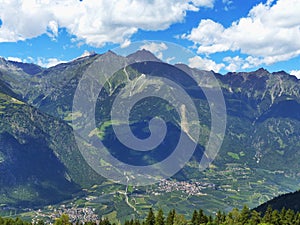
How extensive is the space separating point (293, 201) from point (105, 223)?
8373cm

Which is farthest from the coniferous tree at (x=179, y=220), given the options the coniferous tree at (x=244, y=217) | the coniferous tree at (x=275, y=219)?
the coniferous tree at (x=275, y=219)

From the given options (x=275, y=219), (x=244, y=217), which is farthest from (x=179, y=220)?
(x=275, y=219)

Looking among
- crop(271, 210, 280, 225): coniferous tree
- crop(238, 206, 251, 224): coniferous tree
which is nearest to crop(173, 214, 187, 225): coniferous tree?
crop(238, 206, 251, 224): coniferous tree

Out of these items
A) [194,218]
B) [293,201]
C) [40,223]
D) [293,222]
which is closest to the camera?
[293,222]

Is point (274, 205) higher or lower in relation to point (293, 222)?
lower

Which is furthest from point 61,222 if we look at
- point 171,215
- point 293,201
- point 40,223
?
point 293,201

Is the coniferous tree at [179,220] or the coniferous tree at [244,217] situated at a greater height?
the coniferous tree at [244,217]

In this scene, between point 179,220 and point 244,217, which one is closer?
point 244,217

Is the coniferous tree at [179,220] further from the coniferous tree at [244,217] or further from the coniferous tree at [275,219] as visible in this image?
the coniferous tree at [275,219]

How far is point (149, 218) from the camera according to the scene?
86.4 meters

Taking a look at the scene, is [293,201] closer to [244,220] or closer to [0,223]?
[244,220]

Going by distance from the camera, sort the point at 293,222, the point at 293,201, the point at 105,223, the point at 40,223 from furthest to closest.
→ the point at 293,201 → the point at 40,223 → the point at 105,223 → the point at 293,222

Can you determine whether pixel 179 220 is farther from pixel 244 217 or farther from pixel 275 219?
pixel 275 219

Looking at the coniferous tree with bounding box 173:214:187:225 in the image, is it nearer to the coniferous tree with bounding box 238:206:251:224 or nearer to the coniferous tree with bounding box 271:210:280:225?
the coniferous tree with bounding box 238:206:251:224
